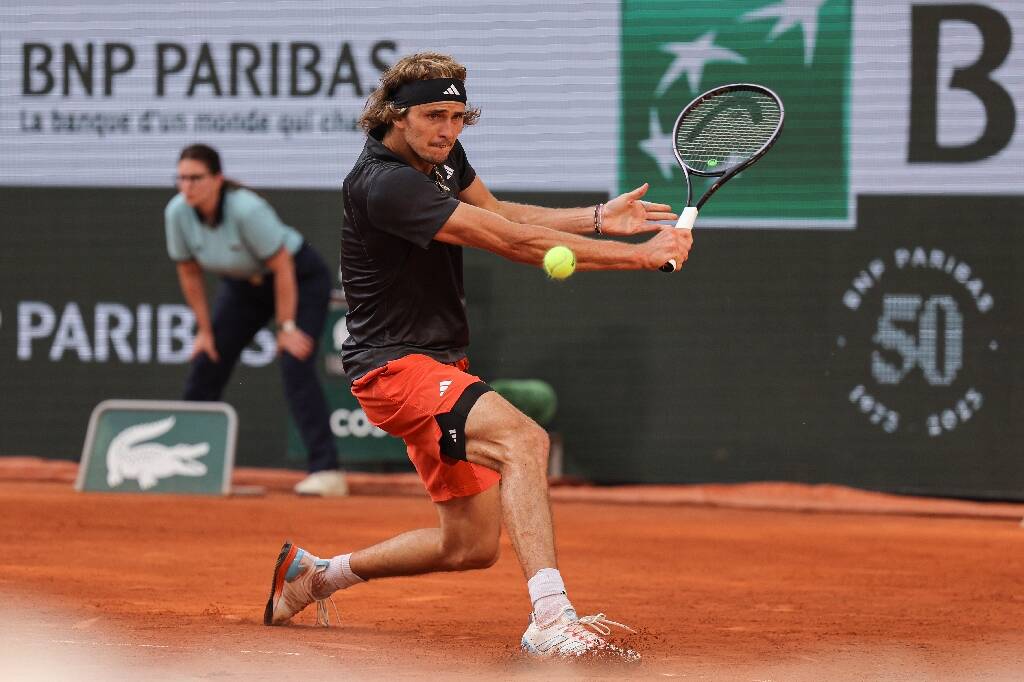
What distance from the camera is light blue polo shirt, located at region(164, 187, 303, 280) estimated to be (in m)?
8.64

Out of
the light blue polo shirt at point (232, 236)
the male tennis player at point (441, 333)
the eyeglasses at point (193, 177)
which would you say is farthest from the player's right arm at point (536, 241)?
the eyeglasses at point (193, 177)

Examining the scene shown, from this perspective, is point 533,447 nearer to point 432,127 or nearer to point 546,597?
point 546,597

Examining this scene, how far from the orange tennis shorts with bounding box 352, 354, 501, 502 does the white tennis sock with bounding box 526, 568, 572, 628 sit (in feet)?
1.21

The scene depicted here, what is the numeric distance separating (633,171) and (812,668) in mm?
5667

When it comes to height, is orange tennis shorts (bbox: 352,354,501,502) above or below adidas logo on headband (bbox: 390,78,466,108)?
below

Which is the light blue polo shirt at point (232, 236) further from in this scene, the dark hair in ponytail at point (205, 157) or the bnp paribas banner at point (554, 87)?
the bnp paribas banner at point (554, 87)

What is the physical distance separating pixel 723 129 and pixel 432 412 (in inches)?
60.5

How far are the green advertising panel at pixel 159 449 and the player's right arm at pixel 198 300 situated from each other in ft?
1.09

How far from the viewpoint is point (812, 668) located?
4082 mm

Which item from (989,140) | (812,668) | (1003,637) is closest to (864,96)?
(989,140)

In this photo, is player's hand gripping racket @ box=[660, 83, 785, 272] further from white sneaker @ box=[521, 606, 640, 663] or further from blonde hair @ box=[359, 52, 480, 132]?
white sneaker @ box=[521, 606, 640, 663]

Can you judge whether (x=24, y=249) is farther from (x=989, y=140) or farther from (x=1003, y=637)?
(x=1003, y=637)

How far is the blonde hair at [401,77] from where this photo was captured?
4289mm

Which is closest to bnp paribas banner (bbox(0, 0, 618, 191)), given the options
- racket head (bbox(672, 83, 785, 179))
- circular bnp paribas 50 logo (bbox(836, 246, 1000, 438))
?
circular bnp paribas 50 logo (bbox(836, 246, 1000, 438))
